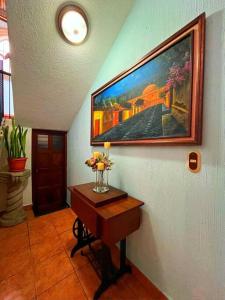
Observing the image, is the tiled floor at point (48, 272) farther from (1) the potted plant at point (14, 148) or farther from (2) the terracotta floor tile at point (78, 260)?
(1) the potted plant at point (14, 148)

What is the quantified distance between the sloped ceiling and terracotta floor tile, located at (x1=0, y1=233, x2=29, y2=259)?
5.98 ft

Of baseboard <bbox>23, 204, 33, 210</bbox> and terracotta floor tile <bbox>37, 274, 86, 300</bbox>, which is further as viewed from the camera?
baseboard <bbox>23, 204, 33, 210</bbox>

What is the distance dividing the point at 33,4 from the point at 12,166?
203cm

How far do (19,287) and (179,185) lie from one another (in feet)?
5.39

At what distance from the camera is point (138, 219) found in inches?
49.6

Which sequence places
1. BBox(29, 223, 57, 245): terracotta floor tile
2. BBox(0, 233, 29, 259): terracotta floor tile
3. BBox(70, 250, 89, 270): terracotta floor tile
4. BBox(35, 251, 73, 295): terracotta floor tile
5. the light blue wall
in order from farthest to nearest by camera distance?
BBox(29, 223, 57, 245): terracotta floor tile → BBox(0, 233, 29, 259): terracotta floor tile → BBox(70, 250, 89, 270): terracotta floor tile → BBox(35, 251, 73, 295): terracotta floor tile → the light blue wall

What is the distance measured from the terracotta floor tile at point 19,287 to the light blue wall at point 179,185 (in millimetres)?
952

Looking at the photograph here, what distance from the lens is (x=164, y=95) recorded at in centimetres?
107

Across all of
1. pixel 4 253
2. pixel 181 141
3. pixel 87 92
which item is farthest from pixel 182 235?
pixel 87 92

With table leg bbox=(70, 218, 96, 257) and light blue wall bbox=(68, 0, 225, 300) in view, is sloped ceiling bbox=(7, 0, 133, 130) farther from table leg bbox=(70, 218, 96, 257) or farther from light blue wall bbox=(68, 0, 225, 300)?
table leg bbox=(70, 218, 96, 257)

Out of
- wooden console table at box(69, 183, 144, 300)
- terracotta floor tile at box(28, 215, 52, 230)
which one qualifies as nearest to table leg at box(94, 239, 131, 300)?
wooden console table at box(69, 183, 144, 300)

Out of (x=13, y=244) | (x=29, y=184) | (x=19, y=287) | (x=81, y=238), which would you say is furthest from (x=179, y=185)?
(x=29, y=184)

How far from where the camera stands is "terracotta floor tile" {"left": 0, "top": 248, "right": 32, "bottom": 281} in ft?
4.46

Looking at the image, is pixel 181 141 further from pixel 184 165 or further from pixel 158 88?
pixel 158 88
